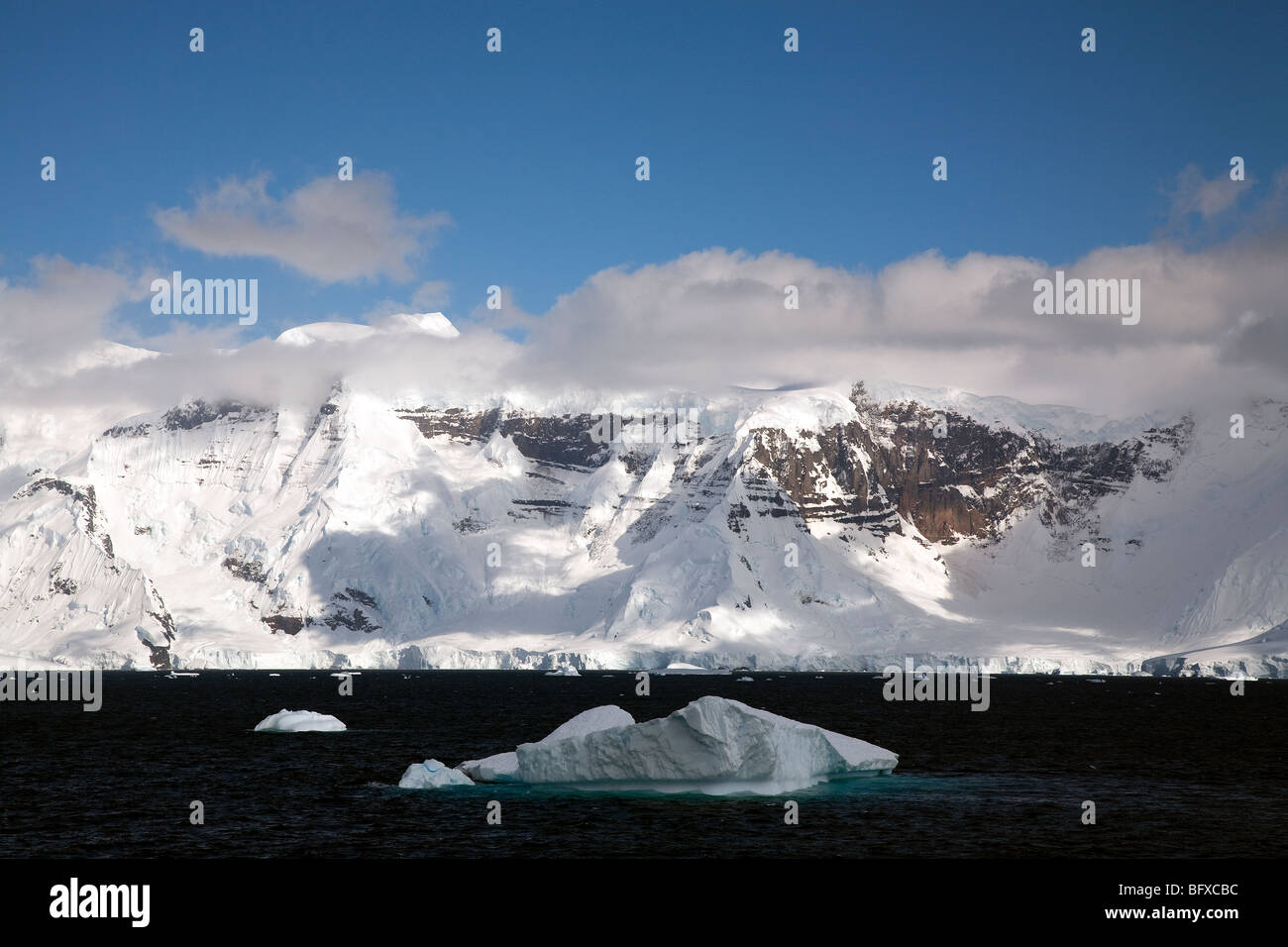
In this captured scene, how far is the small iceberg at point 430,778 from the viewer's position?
64250 millimetres

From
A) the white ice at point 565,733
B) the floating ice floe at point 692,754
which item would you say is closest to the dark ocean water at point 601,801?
the floating ice floe at point 692,754

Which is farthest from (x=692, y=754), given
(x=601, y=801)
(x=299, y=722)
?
(x=299, y=722)

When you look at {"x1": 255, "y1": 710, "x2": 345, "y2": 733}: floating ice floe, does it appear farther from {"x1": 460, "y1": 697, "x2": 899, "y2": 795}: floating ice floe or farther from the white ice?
{"x1": 460, "y1": 697, "x2": 899, "y2": 795}: floating ice floe

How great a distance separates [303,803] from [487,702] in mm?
109372

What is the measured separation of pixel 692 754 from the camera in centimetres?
6006

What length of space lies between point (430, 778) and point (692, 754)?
1357 cm

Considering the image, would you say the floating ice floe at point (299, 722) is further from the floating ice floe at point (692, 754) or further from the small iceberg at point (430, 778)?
the floating ice floe at point (692, 754)

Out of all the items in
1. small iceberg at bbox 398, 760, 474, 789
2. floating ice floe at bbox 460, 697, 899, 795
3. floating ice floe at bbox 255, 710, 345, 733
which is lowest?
floating ice floe at bbox 255, 710, 345, 733

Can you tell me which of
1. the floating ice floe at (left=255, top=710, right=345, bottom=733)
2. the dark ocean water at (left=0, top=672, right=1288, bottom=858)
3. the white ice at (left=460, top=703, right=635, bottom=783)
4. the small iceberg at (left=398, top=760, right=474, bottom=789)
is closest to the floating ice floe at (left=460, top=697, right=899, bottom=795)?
the white ice at (left=460, top=703, right=635, bottom=783)

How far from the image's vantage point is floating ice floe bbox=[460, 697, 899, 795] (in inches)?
2324

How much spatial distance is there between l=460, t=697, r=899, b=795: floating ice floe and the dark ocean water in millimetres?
1116

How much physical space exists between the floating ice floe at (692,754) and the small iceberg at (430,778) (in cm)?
284
